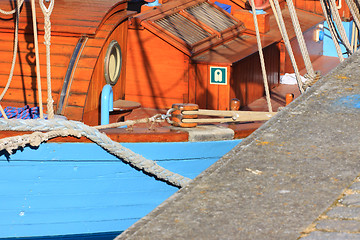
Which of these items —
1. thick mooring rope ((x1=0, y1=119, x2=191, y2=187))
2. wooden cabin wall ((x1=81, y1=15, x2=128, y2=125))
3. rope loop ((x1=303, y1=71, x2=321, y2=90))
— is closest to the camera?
thick mooring rope ((x1=0, y1=119, x2=191, y2=187))

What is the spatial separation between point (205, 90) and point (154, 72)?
68cm

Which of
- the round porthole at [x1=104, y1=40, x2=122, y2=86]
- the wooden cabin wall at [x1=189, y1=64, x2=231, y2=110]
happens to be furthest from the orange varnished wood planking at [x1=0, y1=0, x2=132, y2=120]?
the wooden cabin wall at [x1=189, y1=64, x2=231, y2=110]

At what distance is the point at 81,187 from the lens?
15.7 feet

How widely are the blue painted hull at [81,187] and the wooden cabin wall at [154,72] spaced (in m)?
1.99

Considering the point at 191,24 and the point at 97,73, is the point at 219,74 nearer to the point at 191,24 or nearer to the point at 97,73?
the point at 191,24

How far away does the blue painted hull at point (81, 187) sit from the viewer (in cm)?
465

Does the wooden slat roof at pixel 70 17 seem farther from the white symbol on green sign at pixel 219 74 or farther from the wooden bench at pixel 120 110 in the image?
the white symbol on green sign at pixel 219 74

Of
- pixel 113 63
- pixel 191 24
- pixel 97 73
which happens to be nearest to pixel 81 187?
pixel 97 73

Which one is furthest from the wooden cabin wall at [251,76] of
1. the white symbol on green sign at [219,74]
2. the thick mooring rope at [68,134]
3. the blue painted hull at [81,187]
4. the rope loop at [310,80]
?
the thick mooring rope at [68,134]

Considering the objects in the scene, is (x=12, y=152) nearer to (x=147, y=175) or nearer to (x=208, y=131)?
(x=147, y=175)

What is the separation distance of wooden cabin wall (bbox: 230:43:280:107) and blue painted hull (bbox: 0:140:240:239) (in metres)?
1.89

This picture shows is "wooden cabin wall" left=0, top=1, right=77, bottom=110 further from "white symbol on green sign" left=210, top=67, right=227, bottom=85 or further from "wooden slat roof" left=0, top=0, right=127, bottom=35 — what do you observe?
"white symbol on green sign" left=210, top=67, right=227, bottom=85

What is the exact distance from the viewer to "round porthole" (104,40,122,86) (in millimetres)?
6046

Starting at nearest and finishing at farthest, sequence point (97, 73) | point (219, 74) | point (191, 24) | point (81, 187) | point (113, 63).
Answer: point (81, 187), point (97, 73), point (113, 63), point (219, 74), point (191, 24)
